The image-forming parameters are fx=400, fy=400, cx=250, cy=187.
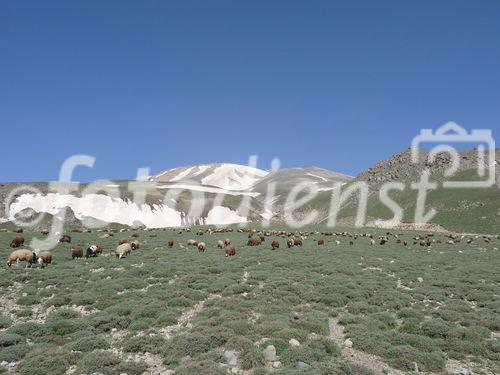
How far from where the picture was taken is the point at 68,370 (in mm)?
12148

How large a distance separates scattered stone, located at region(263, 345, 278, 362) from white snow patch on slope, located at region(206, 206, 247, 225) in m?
106

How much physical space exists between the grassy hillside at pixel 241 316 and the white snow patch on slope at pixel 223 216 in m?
90.6

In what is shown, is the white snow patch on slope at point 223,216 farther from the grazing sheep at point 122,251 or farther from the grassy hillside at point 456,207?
the grazing sheep at point 122,251

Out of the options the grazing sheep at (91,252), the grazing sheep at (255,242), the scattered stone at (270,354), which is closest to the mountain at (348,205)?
the grazing sheep at (255,242)

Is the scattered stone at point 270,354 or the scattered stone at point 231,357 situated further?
the scattered stone at point 270,354

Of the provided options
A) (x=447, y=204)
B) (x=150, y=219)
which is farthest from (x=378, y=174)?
(x=150, y=219)

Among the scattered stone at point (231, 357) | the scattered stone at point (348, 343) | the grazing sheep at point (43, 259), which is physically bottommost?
the scattered stone at point (231, 357)

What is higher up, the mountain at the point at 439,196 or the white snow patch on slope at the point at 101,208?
the mountain at the point at 439,196

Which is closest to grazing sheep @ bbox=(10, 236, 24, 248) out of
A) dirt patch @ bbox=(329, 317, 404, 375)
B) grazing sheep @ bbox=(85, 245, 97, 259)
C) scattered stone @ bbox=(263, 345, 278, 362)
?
grazing sheep @ bbox=(85, 245, 97, 259)

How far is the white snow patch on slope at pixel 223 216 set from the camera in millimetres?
120500

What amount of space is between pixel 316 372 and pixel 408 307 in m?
9.21

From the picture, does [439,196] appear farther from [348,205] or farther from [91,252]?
[91,252]

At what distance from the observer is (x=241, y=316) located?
16.8 metres

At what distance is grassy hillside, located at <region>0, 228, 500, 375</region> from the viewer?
507 inches
